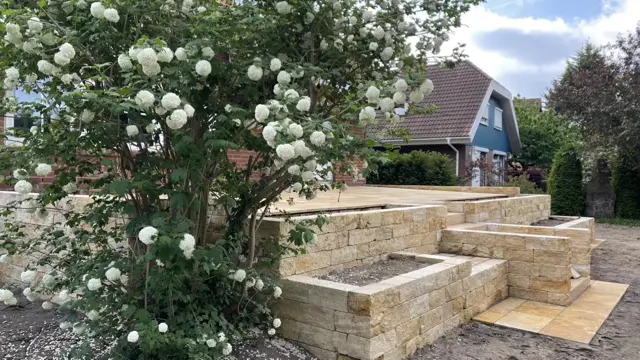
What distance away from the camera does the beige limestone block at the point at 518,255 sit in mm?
5223

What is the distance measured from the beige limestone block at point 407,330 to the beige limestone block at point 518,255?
218 centimetres

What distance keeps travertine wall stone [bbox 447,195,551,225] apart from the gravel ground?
2317 mm

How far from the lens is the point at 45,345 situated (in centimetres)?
340

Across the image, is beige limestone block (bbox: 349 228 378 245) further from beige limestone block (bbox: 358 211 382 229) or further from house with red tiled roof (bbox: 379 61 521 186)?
house with red tiled roof (bbox: 379 61 521 186)

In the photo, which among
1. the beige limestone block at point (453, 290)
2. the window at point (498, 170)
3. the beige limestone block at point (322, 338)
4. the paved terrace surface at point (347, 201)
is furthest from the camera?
the window at point (498, 170)

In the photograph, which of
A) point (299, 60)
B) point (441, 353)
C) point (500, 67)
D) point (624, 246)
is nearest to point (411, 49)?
point (299, 60)

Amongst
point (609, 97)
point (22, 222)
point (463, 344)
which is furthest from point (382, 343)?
point (609, 97)

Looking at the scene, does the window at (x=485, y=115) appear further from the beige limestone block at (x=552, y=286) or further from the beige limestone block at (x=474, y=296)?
the beige limestone block at (x=474, y=296)

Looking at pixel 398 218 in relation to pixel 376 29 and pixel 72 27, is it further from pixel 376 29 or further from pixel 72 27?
pixel 72 27

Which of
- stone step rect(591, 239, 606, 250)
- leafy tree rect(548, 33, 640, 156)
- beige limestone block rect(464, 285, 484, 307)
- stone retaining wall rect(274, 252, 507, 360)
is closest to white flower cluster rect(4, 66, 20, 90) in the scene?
stone retaining wall rect(274, 252, 507, 360)

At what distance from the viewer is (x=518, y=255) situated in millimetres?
5293

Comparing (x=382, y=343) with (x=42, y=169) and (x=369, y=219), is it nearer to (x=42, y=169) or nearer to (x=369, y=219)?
(x=369, y=219)

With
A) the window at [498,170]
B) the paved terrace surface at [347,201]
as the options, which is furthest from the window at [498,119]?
the paved terrace surface at [347,201]

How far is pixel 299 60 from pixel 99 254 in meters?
1.83
